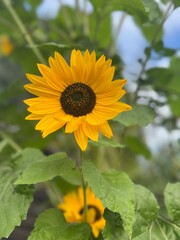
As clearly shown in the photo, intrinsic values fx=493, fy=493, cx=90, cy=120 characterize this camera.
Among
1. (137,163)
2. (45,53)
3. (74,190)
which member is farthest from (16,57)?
(137,163)

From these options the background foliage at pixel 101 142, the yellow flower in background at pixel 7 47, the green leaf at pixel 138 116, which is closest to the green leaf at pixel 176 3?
the background foliage at pixel 101 142

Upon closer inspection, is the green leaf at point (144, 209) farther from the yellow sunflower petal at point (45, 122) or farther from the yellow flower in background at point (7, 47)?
the yellow flower in background at point (7, 47)

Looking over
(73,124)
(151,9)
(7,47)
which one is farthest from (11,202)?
(7,47)

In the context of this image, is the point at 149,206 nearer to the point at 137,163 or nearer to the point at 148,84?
the point at 148,84

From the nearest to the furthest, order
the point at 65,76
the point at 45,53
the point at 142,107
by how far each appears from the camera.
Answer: the point at 65,76 < the point at 142,107 < the point at 45,53

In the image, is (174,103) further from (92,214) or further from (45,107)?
(45,107)
